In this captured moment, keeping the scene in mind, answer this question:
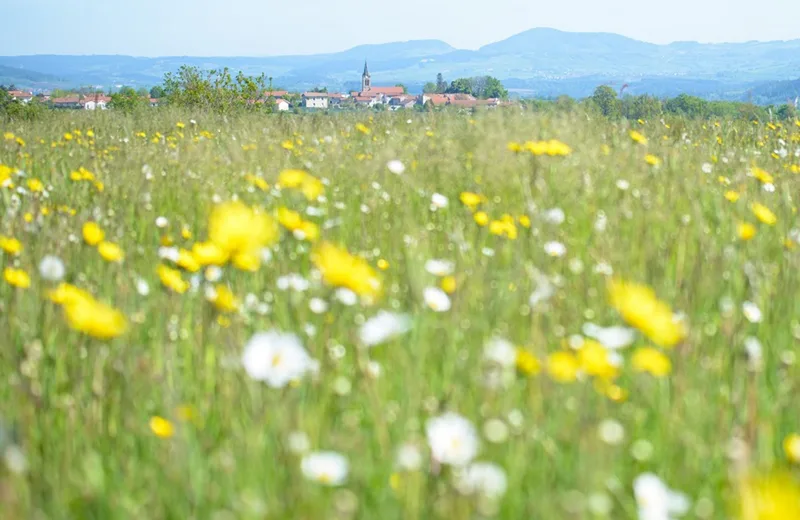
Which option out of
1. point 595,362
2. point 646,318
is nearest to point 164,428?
point 595,362

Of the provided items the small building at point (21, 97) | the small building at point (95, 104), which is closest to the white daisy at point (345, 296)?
the small building at point (95, 104)

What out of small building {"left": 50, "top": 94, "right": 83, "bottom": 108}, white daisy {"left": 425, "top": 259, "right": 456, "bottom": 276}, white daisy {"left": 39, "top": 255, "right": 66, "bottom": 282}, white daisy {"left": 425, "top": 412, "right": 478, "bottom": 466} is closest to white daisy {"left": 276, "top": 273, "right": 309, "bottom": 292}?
white daisy {"left": 425, "top": 259, "right": 456, "bottom": 276}

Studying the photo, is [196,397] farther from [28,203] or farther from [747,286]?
[28,203]

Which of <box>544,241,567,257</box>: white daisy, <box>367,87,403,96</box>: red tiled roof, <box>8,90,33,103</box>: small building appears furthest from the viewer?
<box>367,87,403,96</box>: red tiled roof

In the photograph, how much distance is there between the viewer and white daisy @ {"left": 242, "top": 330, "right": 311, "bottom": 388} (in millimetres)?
1388

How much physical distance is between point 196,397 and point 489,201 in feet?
7.69

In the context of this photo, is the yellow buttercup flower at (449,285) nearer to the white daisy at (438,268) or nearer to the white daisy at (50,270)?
the white daisy at (438,268)

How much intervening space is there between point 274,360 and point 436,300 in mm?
720

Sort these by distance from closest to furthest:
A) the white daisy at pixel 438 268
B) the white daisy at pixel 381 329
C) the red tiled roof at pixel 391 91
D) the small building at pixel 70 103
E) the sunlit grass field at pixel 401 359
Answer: the sunlit grass field at pixel 401 359 < the white daisy at pixel 381 329 < the white daisy at pixel 438 268 < the small building at pixel 70 103 < the red tiled roof at pixel 391 91

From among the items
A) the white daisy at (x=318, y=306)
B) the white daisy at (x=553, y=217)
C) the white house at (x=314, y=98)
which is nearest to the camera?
the white daisy at (x=318, y=306)

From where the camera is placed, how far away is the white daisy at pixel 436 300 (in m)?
2.03

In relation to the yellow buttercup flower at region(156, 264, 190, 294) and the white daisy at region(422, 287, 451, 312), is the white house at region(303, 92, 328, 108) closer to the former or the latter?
the yellow buttercup flower at region(156, 264, 190, 294)

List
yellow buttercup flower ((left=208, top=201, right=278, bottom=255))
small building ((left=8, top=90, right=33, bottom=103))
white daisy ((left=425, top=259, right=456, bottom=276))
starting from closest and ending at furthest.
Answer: yellow buttercup flower ((left=208, top=201, right=278, bottom=255)) → white daisy ((left=425, top=259, right=456, bottom=276)) → small building ((left=8, top=90, right=33, bottom=103))

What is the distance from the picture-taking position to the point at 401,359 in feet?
5.25
